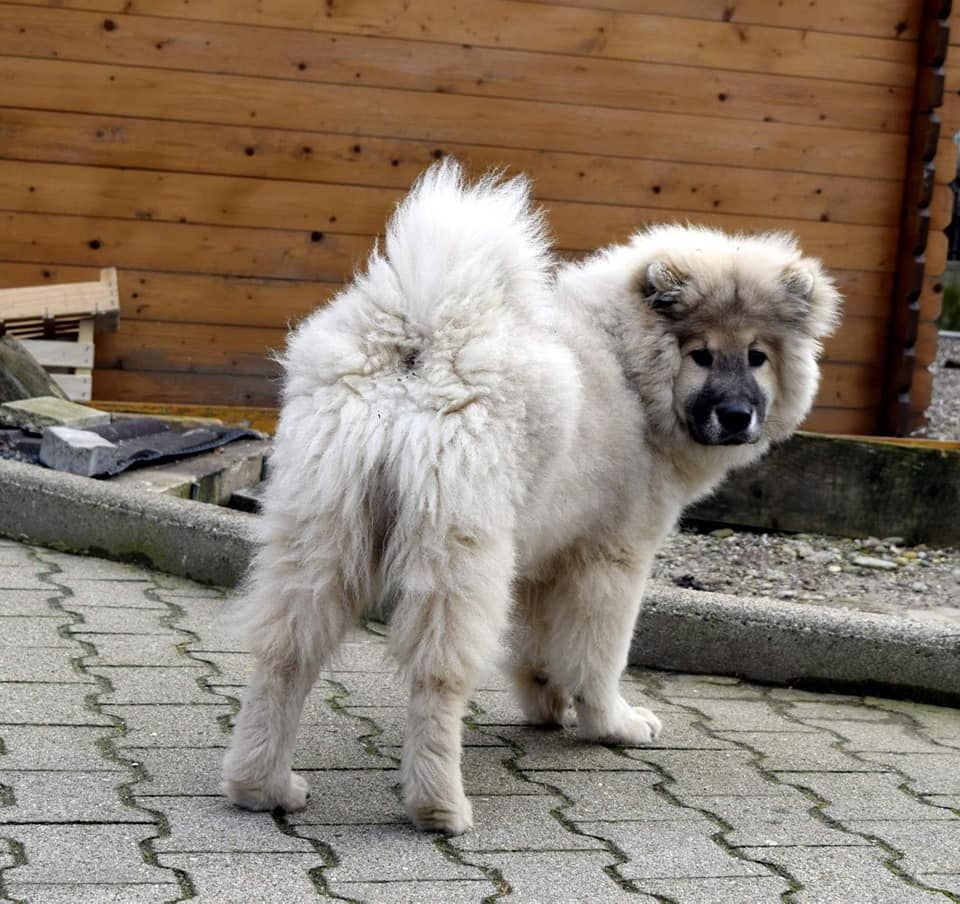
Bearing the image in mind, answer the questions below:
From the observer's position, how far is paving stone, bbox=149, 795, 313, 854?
3.02m

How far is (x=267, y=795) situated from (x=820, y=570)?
3.36 meters

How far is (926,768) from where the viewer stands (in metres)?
3.98

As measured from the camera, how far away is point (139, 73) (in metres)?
8.52

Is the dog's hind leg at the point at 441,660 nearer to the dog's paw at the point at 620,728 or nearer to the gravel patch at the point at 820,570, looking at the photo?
the dog's paw at the point at 620,728

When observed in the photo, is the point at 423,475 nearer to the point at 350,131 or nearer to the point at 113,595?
the point at 113,595

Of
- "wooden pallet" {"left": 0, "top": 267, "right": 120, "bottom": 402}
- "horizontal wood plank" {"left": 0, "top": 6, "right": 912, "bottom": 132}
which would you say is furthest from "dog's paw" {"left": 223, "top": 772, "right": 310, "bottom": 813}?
"horizontal wood plank" {"left": 0, "top": 6, "right": 912, "bottom": 132}

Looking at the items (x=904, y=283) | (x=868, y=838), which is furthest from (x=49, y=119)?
(x=868, y=838)

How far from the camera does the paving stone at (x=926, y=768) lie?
150 inches

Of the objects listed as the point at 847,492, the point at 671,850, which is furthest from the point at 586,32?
the point at 671,850

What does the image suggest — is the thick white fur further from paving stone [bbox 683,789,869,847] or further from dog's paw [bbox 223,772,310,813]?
paving stone [bbox 683,789,869,847]

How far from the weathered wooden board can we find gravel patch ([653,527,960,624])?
0.22ft

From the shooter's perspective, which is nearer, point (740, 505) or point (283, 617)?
point (283, 617)

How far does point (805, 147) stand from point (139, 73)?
4095 mm

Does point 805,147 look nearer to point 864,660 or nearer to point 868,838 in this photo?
point 864,660
